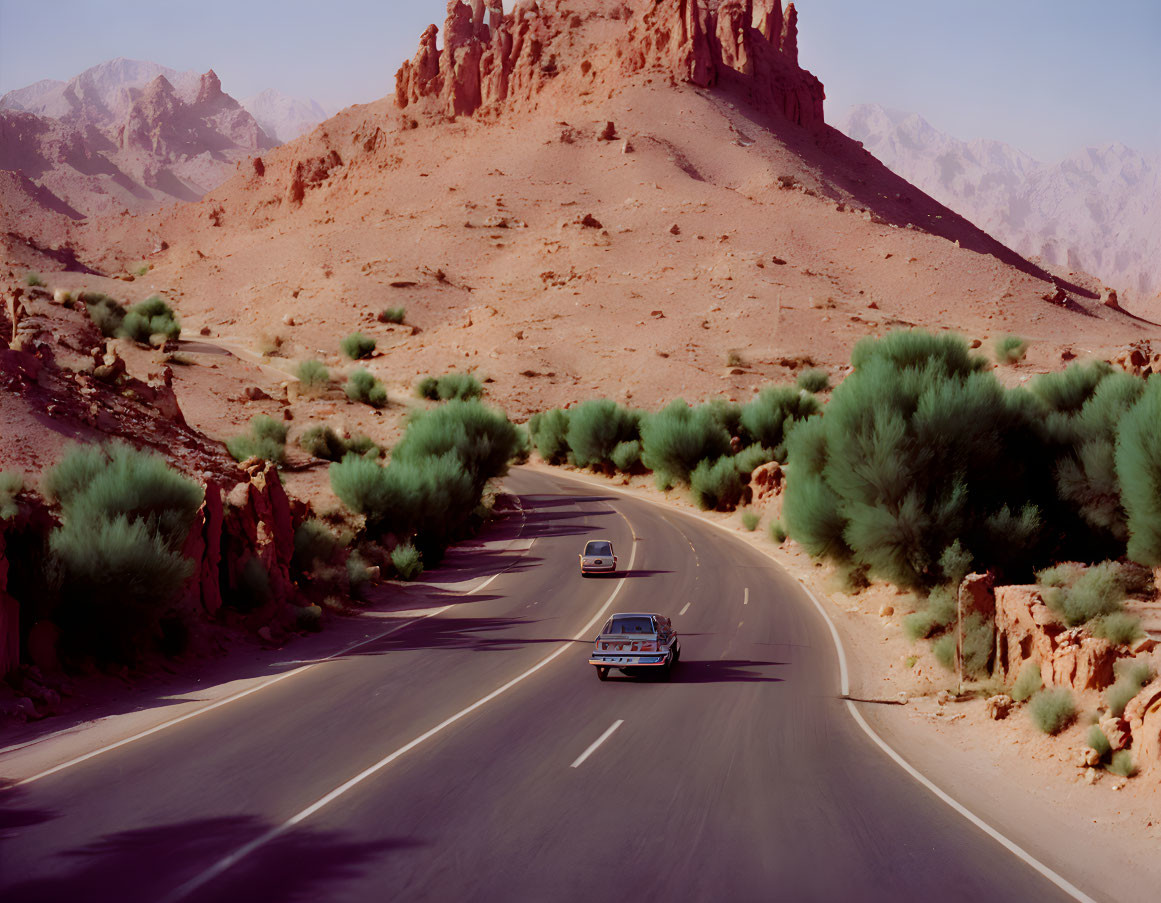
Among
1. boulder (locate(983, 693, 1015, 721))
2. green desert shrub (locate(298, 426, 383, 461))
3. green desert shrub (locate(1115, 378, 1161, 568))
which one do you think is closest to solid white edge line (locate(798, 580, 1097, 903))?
boulder (locate(983, 693, 1015, 721))

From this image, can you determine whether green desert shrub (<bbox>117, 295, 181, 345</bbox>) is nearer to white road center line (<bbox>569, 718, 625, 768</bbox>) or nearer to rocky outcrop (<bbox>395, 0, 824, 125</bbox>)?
white road center line (<bbox>569, 718, 625, 768</bbox>)

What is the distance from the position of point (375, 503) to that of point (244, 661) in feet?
45.8

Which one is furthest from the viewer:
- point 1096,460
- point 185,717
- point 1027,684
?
point 1096,460

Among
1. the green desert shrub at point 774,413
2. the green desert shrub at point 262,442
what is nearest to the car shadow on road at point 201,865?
the green desert shrub at point 262,442

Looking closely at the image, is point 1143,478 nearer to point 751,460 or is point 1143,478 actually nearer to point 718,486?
point 718,486

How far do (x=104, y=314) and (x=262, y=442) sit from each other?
27.5 metres

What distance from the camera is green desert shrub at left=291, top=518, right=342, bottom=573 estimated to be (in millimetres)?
24109

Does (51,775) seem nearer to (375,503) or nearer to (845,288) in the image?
(375,503)

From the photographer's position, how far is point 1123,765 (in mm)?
10688

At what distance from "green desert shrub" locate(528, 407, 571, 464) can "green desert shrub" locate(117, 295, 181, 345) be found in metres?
22.9

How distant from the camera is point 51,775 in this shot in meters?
10.6

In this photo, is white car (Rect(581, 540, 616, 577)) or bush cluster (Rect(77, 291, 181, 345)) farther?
bush cluster (Rect(77, 291, 181, 345))

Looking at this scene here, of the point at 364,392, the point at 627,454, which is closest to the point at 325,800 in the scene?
the point at 627,454

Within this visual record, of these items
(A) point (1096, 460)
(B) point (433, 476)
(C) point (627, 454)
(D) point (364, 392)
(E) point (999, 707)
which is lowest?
(E) point (999, 707)
